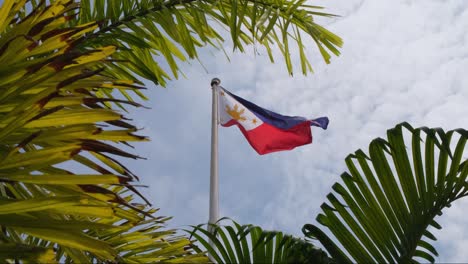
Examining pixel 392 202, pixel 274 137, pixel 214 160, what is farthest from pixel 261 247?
pixel 274 137

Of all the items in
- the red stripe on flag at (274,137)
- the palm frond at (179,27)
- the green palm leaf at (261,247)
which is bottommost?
the green palm leaf at (261,247)

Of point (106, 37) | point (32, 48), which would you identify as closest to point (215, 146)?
point (106, 37)

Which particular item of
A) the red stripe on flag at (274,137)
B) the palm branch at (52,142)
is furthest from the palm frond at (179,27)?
the red stripe on flag at (274,137)

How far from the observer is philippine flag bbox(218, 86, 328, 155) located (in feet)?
27.0

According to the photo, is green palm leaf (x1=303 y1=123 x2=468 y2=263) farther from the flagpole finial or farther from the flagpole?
the flagpole finial

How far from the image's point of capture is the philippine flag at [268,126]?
8242mm

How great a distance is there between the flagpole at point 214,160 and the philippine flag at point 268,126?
20cm

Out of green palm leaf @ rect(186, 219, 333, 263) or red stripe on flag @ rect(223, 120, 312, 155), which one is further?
red stripe on flag @ rect(223, 120, 312, 155)

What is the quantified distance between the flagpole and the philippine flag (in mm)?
204

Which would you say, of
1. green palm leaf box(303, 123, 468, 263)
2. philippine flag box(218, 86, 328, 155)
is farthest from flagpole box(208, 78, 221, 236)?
green palm leaf box(303, 123, 468, 263)

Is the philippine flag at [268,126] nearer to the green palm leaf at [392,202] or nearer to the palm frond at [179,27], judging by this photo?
the palm frond at [179,27]

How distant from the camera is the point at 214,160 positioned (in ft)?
24.3

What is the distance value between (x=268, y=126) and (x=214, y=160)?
118cm

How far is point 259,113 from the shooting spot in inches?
331
